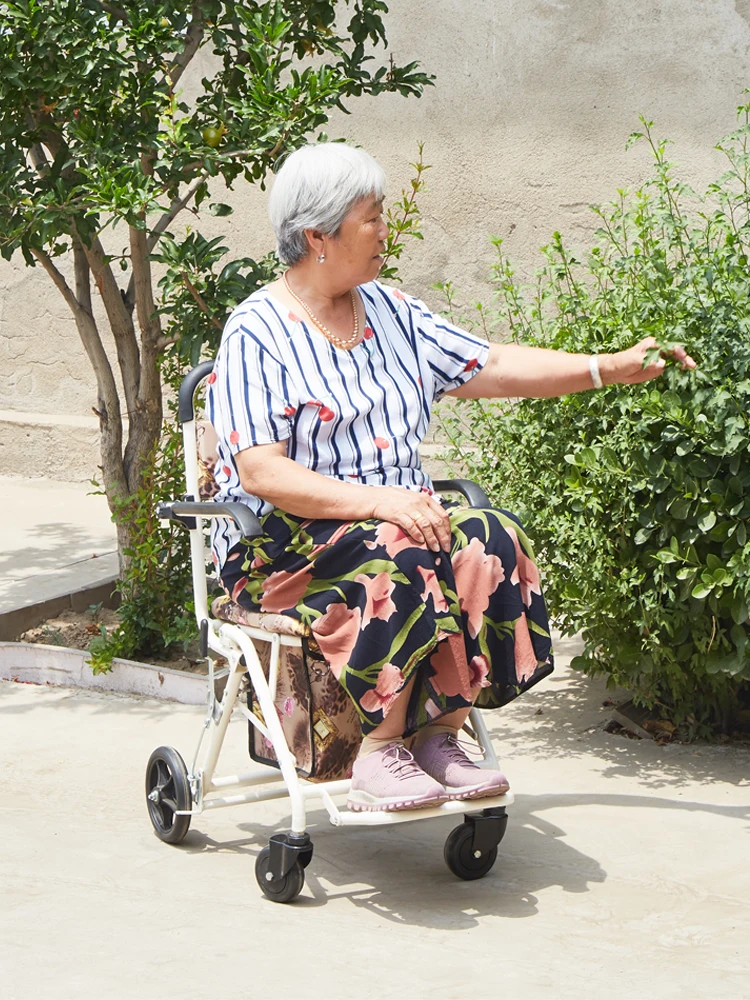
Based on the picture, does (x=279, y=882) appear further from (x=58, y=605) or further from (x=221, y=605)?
(x=58, y=605)

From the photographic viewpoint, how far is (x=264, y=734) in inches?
115

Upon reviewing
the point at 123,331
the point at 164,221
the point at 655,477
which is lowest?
the point at 655,477

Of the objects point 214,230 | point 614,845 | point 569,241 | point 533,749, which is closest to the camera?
point 614,845

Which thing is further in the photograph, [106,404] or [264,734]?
[106,404]

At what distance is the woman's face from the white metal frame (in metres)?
0.53

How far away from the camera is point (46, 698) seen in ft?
14.5

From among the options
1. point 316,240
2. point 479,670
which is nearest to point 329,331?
point 316,240

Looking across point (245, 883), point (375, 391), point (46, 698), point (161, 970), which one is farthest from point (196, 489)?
point (46, 698)

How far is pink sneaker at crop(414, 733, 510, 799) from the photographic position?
274 centimetres

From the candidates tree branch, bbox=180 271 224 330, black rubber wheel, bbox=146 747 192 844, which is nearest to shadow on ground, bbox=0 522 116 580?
tree branch, bbox=180 271 224 330

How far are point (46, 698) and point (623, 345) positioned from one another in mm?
2242

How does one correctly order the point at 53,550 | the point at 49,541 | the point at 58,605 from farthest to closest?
the point at 49,541 → the point at 53,550 → the point at 58,605

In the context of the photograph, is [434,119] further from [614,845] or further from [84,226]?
[614,845]

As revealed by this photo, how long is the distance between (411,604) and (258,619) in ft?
1.35
